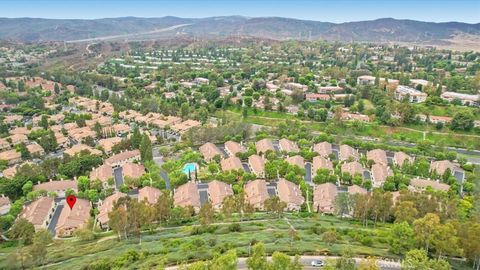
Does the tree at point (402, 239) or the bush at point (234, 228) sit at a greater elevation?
the tree at point (402, 239)

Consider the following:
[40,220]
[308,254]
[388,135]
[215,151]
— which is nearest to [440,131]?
[388,135]

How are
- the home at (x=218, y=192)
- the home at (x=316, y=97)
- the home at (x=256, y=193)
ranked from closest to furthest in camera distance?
the home at (x=256, y=193)
the home at (x=218, y=192)
the home at (x=316, y=97)

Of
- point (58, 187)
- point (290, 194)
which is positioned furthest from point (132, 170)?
point (290, 194)

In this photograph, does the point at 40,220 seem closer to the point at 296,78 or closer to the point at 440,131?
the point at 440,131

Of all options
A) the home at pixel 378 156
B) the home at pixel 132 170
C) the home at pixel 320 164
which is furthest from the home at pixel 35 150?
the home at pixel 378 156

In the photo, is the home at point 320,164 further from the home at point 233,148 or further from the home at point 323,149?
the home at point 233,148

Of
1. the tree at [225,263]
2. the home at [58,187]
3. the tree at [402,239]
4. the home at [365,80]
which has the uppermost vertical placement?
the home at [365,80]
